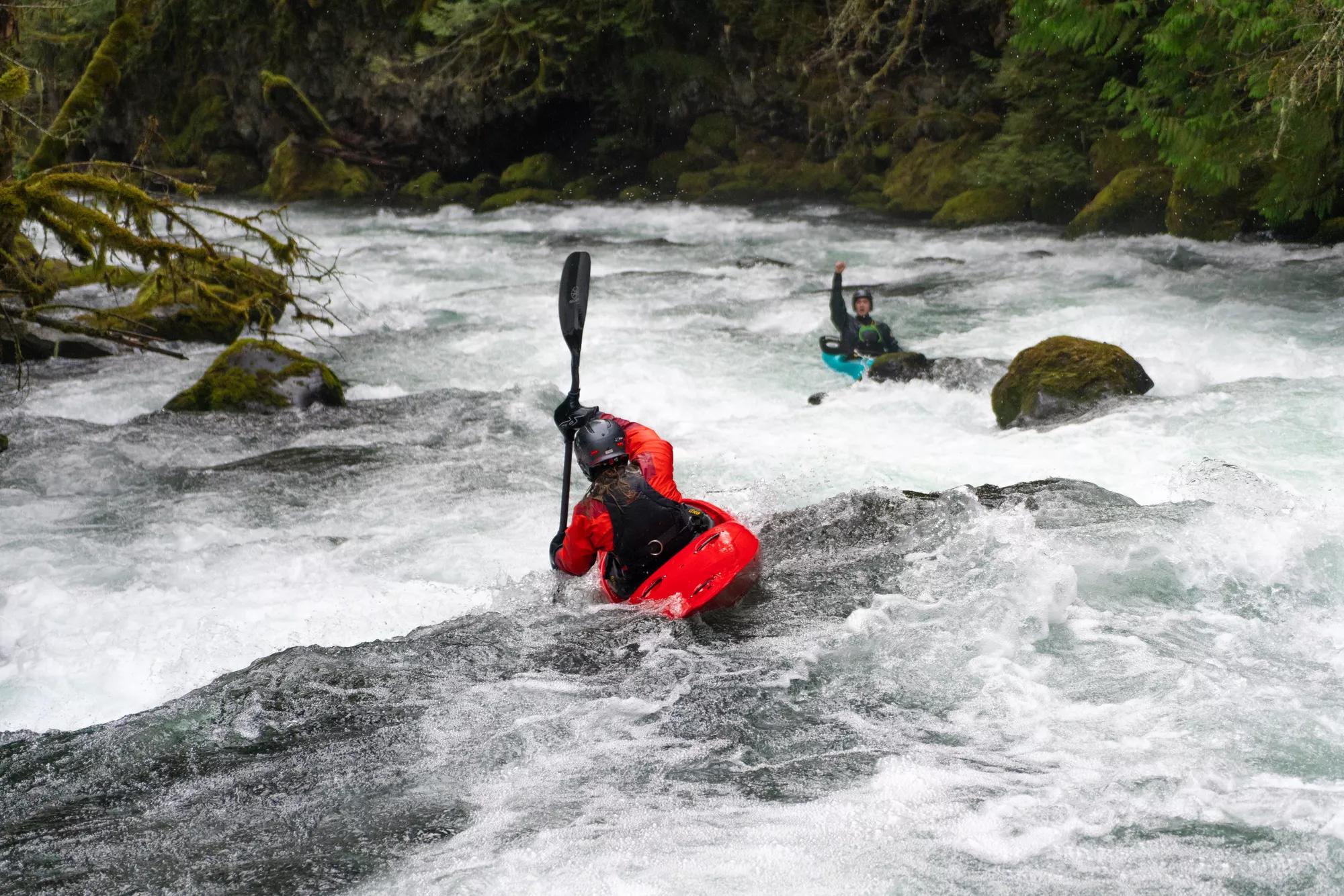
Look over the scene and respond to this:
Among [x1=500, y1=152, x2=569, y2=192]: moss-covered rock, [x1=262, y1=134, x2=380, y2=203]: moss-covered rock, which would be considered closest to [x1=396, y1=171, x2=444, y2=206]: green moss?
[x1=262, y1=134, x2=380, y2=203]: moss-covered rock

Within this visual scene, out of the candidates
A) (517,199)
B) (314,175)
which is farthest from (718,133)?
(314,175)

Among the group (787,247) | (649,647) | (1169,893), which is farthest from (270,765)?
(787,247)

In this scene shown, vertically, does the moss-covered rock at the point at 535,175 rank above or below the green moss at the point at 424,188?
above

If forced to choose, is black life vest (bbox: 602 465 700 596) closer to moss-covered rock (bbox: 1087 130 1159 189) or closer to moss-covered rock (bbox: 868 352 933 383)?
moss-covered rock (bbox: 868 352 933 383)

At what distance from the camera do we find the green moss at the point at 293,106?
21875 millimetres

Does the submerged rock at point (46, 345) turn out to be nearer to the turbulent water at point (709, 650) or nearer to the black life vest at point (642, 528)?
the turbulent water at point (709, 650)

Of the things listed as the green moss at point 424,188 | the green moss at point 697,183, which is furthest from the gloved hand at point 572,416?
the green moss at point 424,188

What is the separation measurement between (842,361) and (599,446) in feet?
16.2

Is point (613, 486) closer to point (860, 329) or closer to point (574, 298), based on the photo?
point (574, 298)

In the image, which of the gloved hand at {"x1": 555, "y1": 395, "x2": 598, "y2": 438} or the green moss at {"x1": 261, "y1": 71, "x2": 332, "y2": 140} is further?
the green moss at {"x1": 261, "y1": 71, "x2": 332, "y2": 140}

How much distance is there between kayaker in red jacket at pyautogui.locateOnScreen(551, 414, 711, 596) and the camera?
4.78 metres

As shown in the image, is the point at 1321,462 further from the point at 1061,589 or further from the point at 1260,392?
the point at 1061,589

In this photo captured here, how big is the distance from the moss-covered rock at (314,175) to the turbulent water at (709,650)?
1401 centimetres

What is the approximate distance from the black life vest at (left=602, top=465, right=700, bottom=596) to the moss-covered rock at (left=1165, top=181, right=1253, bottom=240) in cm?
1003
